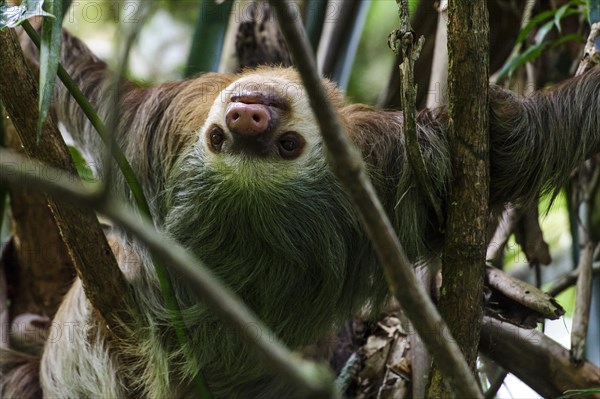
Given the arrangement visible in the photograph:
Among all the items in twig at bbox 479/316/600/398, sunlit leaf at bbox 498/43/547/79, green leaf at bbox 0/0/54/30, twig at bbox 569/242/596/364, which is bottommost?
→ twig at bbox 479/316/600/398

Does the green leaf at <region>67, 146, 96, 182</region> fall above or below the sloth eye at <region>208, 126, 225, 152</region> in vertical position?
below

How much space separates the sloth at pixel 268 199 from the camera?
14.2ft

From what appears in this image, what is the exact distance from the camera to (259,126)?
4.09 m

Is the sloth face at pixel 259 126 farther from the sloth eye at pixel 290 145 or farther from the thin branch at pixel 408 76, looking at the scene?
the thin branch at pixel 408 76

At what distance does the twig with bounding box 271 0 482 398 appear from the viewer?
6.08 ft

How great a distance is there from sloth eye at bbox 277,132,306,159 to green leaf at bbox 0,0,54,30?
158 centimetres

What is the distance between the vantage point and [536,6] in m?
6.37

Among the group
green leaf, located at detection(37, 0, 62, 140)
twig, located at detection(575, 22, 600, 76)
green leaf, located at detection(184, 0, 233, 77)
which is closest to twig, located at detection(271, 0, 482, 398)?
green leaf, located at detection(37, 0, 62, 140)

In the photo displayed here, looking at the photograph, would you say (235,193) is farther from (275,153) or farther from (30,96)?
(30,96)

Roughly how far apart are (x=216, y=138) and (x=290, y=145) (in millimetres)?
447

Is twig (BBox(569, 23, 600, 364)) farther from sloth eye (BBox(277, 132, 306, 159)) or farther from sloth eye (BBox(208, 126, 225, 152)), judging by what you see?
sloth eye (BBox(208, 126, 225, 152))

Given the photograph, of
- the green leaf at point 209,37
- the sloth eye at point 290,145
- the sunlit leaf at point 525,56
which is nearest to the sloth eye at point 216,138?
the sloth eye at point 290,145

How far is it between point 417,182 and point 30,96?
7.05ft

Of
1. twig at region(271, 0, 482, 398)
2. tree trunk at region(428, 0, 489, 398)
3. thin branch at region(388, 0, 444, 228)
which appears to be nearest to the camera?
twig at region(271, 0, 482, 398)
